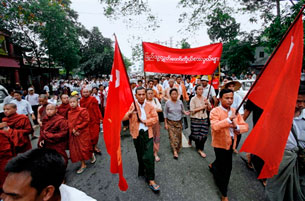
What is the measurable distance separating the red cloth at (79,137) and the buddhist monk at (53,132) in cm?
22

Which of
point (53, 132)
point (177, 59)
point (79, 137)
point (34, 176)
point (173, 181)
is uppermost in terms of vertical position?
point (177, 59)

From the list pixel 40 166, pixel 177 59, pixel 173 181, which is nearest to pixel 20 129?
pixel 40 166

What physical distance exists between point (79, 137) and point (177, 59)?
2663mm

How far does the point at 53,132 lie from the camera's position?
9.29 ft

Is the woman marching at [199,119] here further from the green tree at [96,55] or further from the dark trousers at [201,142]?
the green tree at [96,55]

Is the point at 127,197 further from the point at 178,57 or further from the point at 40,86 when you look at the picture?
the point at 40,86

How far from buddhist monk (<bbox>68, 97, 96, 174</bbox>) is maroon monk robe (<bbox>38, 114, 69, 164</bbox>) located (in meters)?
0.21

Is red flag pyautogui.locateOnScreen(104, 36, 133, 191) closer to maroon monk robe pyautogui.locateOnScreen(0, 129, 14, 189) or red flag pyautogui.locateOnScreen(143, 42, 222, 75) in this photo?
red flag pyautogui.locateOnScreen(143, 42, 222, 75)

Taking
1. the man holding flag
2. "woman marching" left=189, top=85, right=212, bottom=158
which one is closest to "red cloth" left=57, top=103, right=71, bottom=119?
"woman marching" left=189, top=85, right=212, bottom=158

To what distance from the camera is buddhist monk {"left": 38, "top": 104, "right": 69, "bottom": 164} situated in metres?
2.77

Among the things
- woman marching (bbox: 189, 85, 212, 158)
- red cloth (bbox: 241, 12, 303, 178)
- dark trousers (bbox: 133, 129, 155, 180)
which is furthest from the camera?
woman marching (bbox: 189, 85, 212, 158)

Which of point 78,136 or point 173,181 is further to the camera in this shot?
point 78,136

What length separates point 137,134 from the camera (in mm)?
2611

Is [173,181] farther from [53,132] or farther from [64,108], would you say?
[64,108]
